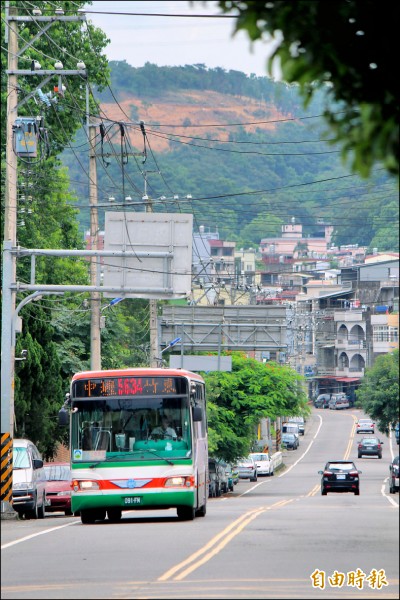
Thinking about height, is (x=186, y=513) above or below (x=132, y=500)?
below

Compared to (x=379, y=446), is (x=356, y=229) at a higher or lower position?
higher

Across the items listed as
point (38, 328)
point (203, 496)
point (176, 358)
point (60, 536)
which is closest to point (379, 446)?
point (176, 358)

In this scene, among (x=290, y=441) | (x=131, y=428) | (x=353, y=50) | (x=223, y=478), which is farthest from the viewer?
(x=290, y=441)

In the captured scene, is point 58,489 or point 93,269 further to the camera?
point 93,269

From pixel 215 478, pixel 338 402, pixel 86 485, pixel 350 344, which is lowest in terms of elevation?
pixel 215 478

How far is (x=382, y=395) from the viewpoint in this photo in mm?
77250

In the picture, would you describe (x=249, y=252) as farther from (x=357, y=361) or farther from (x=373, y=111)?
(x=373, y=111)

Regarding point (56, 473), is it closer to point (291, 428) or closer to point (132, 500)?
point (132, 500)

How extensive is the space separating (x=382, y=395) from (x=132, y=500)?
5571cm

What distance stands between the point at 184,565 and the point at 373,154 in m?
9.21

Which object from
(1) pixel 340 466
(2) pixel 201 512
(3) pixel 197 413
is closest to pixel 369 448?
(1) pixel 340 466

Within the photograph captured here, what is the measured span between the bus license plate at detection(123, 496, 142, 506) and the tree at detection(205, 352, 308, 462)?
3829 cm

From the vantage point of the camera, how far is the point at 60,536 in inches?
786

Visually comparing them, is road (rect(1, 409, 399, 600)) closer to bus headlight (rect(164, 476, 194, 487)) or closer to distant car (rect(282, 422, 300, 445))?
bus headlight (rect(164, 476, 194, 487))
